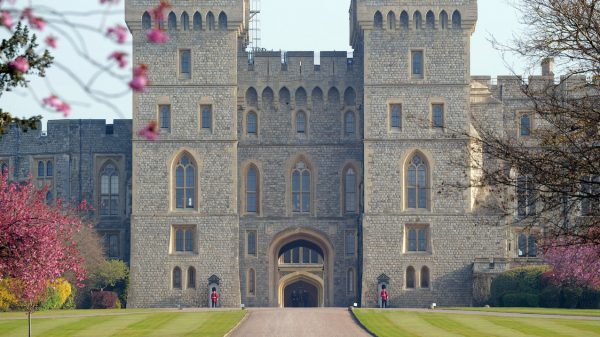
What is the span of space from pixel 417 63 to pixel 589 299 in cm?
1381

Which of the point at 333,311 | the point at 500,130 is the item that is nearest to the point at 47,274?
the point at 333,311

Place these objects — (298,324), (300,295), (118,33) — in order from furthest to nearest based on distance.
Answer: (300,295) → (298,324) → (118,33)

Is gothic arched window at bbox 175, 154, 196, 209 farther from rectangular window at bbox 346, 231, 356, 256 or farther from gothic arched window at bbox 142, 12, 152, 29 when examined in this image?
rectangular window at bbox 346, 231, 356, 256

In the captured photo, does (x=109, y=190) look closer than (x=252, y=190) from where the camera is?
No

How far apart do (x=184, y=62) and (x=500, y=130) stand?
1600 cm

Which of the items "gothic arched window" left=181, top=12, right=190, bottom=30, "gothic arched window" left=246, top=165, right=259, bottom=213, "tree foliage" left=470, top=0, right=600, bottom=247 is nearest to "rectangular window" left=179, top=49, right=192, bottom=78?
"gothic arched window" left=181, top=12, right=190, bottom=30

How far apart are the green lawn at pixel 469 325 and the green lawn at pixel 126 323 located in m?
5.23

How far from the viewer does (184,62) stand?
205ft

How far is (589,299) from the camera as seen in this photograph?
5650 centimetres

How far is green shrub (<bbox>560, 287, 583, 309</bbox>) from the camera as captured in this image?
56438 mm

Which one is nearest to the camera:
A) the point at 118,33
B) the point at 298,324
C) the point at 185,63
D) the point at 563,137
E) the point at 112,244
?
the point at 118,33

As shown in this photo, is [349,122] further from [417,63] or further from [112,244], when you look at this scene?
[112,244]

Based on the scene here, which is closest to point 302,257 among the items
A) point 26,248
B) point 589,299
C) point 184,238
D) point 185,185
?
point 184,238

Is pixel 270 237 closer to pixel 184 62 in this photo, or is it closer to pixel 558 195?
pixel 184 62
